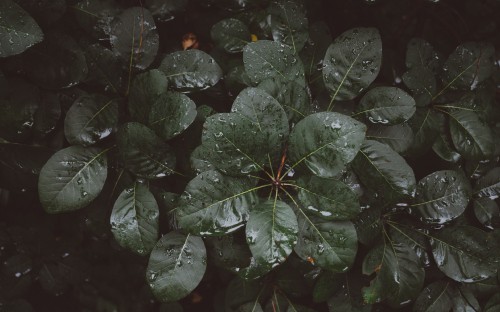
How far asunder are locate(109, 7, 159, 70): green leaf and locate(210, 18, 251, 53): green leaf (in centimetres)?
21

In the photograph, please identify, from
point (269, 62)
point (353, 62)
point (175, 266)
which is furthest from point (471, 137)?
point (175, 266)

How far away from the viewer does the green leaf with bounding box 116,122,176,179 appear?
1.11 m

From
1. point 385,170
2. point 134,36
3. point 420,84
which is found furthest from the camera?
point 420,84

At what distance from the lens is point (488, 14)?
5.23 feet

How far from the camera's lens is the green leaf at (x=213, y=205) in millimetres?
1045

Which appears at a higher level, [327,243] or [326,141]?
[326,141]

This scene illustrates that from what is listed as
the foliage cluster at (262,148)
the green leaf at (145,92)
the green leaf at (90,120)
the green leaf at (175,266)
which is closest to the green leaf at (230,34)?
the foliage cluster at (262,148)

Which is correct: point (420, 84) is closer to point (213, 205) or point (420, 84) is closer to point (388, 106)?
point (388, 106)

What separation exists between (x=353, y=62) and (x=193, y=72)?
468mm

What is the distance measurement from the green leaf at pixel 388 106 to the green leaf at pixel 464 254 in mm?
413

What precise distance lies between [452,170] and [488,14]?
0.71 m

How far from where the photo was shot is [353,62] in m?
1.19

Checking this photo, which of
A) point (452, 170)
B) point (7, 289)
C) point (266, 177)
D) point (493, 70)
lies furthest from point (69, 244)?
point (493, 70)

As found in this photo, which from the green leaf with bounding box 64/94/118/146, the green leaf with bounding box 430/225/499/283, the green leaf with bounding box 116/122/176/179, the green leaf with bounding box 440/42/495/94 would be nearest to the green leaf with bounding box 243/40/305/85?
the green leaf with bounding box 116/122/176/179
